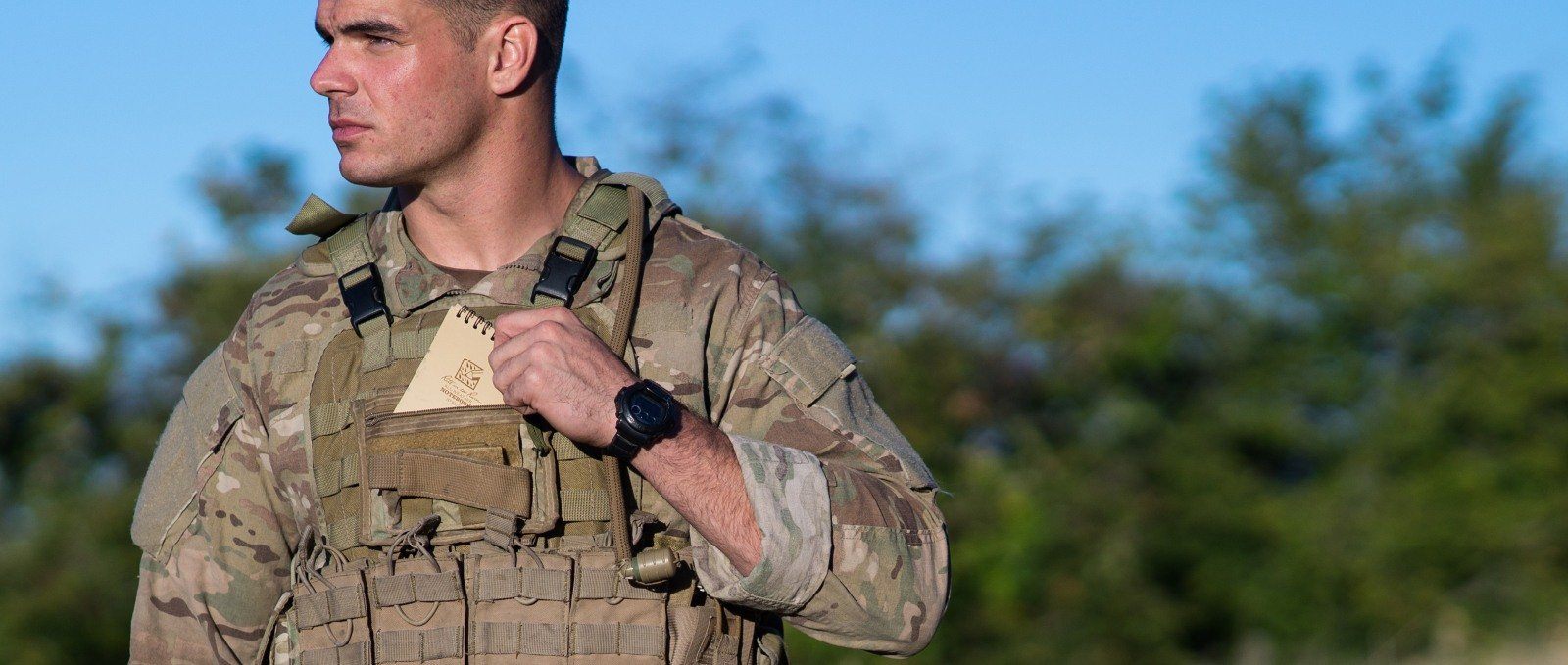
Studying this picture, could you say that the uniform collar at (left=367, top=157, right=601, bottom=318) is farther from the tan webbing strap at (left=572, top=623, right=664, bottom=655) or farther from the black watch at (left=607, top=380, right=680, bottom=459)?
the tan webbing strap at (left=572, top=623, right=664, bottom=655)

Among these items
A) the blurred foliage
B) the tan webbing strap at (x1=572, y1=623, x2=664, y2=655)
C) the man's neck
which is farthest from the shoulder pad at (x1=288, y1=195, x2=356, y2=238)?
the blurred foliage

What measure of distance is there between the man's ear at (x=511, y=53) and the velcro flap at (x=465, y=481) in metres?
0.73

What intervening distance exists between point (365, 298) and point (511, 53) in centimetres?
54

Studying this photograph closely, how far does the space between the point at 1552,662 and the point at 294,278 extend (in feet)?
37.4

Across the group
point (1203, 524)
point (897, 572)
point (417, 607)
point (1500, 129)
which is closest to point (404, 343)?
point (417, 607)

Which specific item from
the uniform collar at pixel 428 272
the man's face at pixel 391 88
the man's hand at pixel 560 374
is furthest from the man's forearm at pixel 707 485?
the man's face at pixel 391 88

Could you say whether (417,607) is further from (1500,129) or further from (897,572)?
(1500,129)

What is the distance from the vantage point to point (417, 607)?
8.97 feet

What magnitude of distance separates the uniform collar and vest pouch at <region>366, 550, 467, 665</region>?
0.49m

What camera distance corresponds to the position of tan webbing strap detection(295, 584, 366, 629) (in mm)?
2756

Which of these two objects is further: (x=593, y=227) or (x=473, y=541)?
(x=593, y=227)

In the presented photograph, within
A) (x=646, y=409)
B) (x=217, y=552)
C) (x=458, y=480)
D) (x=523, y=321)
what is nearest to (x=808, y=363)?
(x=646, y=409)

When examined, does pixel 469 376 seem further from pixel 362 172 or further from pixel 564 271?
pixel 362 172

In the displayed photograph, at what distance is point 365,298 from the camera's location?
2.97 meters
